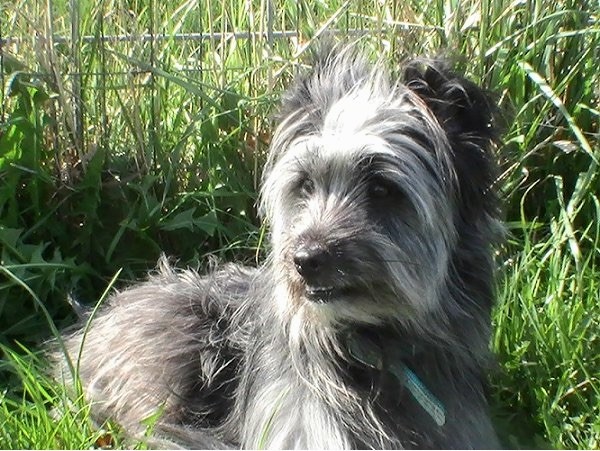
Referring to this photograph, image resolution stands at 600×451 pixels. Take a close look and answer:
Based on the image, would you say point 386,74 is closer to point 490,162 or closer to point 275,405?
point 490,162

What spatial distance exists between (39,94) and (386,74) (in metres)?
1.90

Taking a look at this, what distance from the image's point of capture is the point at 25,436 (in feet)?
12.2

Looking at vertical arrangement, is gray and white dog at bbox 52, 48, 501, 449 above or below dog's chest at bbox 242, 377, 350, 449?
above

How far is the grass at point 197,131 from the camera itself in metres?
4.81

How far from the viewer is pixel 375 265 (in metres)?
3.34

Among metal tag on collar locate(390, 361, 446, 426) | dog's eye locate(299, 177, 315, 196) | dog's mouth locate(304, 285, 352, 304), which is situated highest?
dog's eye locate(299, 177, 315, 196)

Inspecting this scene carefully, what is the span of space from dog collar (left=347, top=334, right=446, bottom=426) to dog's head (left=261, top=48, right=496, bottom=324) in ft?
0.37

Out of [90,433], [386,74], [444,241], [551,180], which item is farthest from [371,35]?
[90,433]

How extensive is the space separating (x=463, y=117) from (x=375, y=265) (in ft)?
1.94

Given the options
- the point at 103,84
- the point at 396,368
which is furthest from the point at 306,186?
the point at 103,84

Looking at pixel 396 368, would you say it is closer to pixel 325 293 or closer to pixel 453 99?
pixel 325 293

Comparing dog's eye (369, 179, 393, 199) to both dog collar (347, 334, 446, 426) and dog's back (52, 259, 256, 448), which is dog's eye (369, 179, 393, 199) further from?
dog's back (52, 259, 256, 448)

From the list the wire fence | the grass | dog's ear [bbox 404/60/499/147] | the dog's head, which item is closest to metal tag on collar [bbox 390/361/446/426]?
the dog's head

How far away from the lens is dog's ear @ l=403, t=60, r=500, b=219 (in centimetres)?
349
